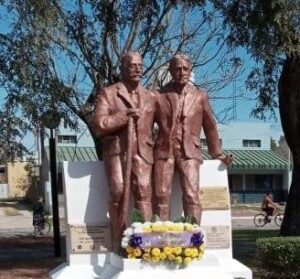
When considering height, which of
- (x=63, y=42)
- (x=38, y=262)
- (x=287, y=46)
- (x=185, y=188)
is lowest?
(x=38, y=262)

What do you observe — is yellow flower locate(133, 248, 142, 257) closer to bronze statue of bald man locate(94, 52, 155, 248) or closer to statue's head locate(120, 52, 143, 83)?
bronze statue of bald man locate(94, 52, 155, 248)

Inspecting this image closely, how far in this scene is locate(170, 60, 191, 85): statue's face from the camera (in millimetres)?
8352

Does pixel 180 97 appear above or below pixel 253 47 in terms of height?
below

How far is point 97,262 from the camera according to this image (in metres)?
8.27

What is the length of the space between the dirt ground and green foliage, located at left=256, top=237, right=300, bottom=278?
4.12 m

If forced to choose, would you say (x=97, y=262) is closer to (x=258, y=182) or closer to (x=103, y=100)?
(x=103, y=100)

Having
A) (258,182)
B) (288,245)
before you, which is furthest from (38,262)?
(258,182)

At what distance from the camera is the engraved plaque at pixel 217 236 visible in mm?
8641

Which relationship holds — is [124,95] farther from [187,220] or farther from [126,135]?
[187,220]

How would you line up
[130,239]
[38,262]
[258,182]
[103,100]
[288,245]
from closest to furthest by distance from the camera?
[130,239]
[103,100]
[288,245]
[38,262]
[258,182]

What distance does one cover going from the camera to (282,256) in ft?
36.0

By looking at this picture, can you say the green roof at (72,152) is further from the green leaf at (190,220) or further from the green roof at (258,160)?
the green leaf at (190,220)

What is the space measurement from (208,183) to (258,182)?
44.6m

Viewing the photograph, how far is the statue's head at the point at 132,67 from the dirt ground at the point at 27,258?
19.0ft
